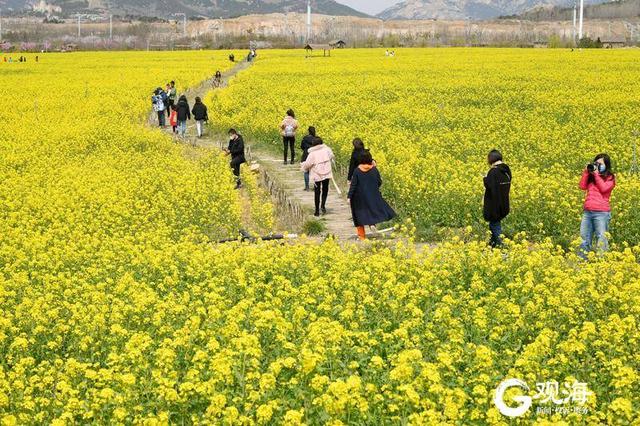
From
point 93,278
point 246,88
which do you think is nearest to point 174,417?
point 93,278

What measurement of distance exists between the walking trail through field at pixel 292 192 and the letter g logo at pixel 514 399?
7.95 meters

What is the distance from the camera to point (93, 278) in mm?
11797

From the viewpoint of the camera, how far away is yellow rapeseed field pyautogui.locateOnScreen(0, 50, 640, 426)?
274 inches

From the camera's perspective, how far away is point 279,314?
29.6ft

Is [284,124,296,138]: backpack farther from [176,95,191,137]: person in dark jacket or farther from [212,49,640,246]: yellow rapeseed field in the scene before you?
[176,95,191,137]: person in dark jacket

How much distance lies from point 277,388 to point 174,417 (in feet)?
3.08

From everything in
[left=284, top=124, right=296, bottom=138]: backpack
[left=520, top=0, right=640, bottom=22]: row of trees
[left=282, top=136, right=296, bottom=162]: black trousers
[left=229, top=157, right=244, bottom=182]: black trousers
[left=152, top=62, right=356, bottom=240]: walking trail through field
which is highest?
[left=520, top=0, right=640, bottom=22]: row of trees

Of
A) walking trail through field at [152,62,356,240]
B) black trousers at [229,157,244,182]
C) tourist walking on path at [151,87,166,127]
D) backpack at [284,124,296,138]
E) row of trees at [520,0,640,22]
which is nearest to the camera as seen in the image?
walking trail through field at [152,62,356,240]

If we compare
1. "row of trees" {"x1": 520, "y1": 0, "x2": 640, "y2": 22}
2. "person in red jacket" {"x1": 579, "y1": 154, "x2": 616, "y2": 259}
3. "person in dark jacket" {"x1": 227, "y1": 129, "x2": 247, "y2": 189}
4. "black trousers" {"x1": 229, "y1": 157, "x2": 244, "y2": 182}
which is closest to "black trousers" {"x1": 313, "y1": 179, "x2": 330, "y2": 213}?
"person in dark jacket" {"x1": 227, "y1": 129, "x2": 247, "y2": 189}

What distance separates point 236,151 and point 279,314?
42.4ft

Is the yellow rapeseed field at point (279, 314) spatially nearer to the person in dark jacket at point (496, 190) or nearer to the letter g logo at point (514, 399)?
the letter g logo at point (514, 399)

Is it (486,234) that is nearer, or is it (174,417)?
(174,417)

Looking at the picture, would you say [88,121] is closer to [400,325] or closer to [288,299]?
[288,299]

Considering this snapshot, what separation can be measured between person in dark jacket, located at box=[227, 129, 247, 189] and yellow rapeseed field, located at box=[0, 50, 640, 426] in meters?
0.99
